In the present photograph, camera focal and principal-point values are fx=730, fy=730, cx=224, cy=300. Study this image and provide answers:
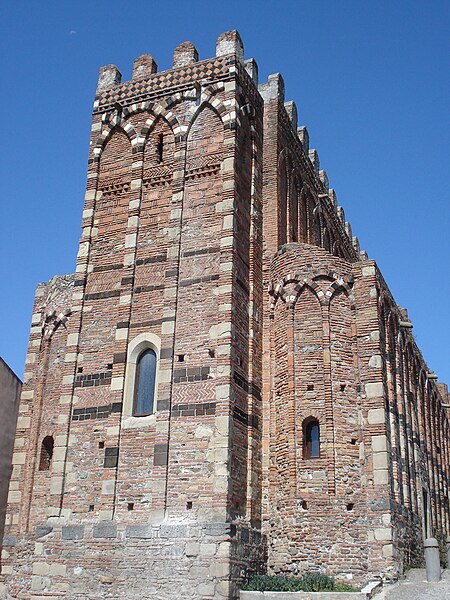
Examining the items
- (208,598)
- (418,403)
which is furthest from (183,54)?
(208,598)

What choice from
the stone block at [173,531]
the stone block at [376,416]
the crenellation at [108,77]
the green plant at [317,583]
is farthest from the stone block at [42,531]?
the crenellation at [108,77]

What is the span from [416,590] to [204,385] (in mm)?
5736

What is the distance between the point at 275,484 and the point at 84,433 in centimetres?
440

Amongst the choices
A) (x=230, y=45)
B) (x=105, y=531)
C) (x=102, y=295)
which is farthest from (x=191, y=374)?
(x=230, y=45)

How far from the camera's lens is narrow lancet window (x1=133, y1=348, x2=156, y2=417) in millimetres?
16031

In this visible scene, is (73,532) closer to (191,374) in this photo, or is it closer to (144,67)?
(191,374)

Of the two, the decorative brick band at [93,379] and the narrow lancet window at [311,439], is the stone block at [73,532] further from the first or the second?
the narrow lancet window at [311,439]

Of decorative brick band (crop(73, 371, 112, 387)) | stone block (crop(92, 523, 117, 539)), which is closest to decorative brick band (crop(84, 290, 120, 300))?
decorative brick band (crop(73, 371, 112, 387))

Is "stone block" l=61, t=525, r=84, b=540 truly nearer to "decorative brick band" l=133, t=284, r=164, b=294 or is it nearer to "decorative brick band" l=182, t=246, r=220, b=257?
"decorative brick band" l=133, t=284, r=164, b=294

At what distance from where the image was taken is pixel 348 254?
2838 cm

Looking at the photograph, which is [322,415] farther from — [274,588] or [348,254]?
[348,254]

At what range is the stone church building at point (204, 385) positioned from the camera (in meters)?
14.8

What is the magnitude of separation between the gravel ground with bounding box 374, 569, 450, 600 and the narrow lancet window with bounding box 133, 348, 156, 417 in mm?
6043

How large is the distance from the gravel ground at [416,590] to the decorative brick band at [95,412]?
6.63m
